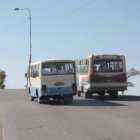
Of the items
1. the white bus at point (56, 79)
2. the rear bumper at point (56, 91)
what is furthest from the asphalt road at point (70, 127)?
the white bus at point (56, 79)

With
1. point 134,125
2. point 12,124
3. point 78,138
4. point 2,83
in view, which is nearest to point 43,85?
point 12,124

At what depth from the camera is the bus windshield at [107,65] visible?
80.7ft

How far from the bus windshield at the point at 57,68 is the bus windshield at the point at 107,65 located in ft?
11.4

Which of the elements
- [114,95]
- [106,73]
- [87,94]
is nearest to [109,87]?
[106,73]

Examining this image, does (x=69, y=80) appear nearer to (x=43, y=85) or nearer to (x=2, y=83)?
(x=43, y=85)

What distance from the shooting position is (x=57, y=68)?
69.5ft

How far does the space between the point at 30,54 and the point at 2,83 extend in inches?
2042

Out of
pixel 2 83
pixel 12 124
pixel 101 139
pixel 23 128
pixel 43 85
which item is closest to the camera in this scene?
pixel 101 139

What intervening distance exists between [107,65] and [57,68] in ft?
15.4

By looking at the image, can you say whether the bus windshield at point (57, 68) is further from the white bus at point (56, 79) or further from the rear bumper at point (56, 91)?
the rear bumper at point (56, 91)

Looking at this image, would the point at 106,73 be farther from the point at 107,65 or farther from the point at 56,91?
the point at 56,91

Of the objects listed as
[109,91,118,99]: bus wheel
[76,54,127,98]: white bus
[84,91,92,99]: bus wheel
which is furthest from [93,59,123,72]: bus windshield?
[84,91,92,99]: bus wheel

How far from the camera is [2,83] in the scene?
94.1 meters

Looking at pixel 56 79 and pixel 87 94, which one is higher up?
pixel 56 79
